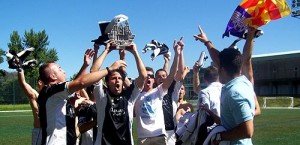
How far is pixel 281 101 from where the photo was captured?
5884 cm

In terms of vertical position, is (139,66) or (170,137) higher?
(139,66)

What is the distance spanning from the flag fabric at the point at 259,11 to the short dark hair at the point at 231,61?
0.53m

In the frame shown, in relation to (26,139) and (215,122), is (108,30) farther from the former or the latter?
(26,139)

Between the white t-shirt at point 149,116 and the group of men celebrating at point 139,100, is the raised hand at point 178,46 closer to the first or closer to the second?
the group of men celebrating at point 139,100

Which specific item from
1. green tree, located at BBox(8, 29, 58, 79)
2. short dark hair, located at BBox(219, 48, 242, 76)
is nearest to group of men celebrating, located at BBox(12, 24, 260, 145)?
short dark hair, located at BBox(219, 48, 242, 76)

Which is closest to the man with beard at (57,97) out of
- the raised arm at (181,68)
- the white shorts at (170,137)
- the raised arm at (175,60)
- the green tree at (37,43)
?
the raised arm at (175,60)

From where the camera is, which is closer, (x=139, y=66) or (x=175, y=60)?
(x=139, y=66)

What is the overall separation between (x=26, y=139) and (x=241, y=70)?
1280 centimetres

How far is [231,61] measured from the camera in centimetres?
425

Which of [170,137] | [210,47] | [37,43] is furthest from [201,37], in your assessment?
[37,43]

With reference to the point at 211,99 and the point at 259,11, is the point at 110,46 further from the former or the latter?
the point at 259,11

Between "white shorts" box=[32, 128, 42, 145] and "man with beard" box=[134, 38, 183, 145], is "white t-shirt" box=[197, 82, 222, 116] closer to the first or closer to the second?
"man with beard" box=[134, 38, 183, 145]

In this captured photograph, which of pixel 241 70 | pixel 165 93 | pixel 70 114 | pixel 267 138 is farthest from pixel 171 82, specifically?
pixel 267 138

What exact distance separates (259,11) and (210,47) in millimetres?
882
